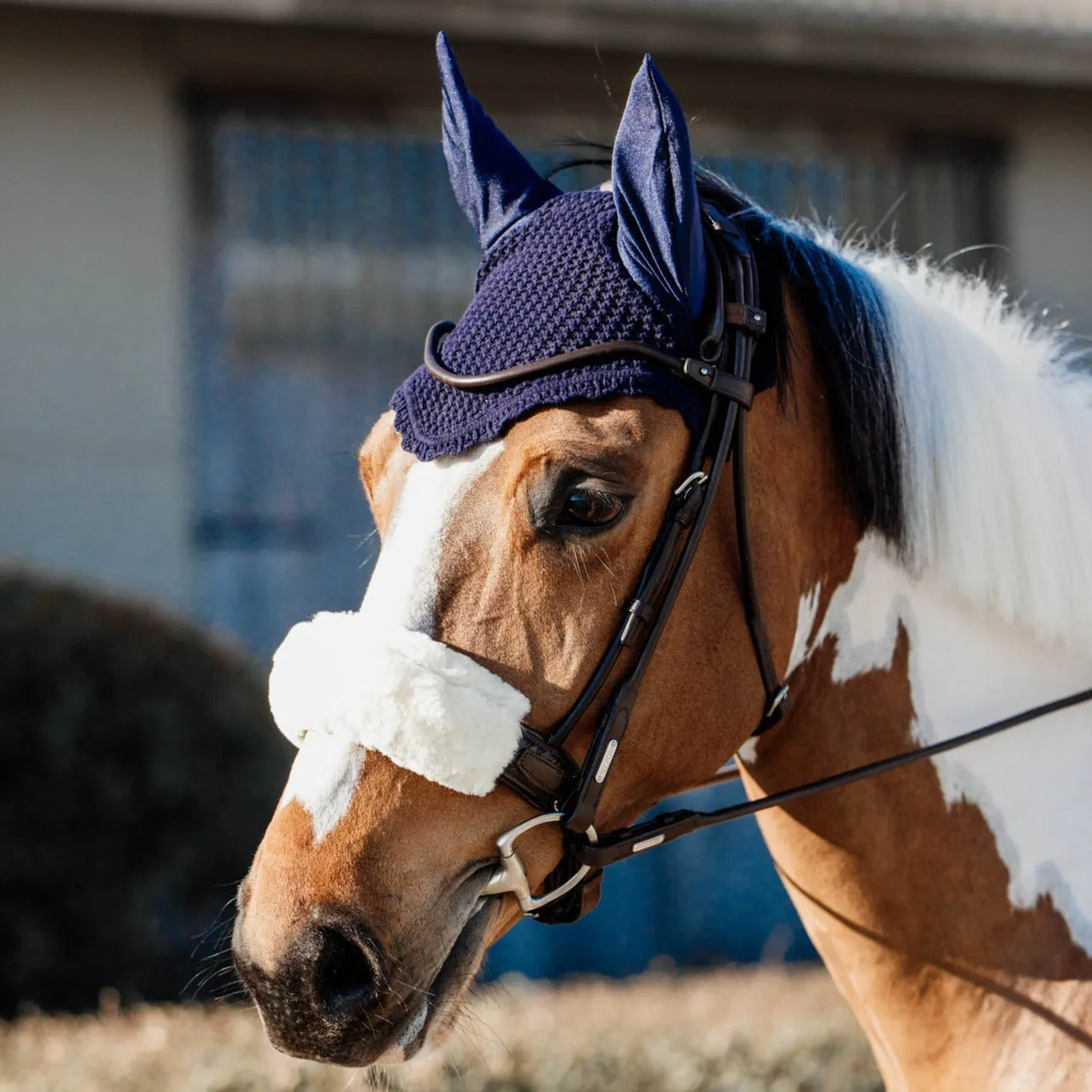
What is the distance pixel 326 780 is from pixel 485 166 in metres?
1.00

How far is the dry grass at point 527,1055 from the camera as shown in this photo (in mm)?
3377

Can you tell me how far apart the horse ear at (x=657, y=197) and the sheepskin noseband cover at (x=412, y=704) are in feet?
1.81

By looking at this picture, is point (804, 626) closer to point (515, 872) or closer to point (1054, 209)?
point (515, 872)

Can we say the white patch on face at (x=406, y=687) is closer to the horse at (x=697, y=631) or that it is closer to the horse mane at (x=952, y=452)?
the horse at (x=697, y=631)

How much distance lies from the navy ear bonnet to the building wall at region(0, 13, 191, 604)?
4474 millimetres

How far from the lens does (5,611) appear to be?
504 centimetres

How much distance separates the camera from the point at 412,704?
5.11 feet

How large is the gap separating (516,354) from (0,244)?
16.1ft

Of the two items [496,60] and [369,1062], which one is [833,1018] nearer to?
[369,1062]

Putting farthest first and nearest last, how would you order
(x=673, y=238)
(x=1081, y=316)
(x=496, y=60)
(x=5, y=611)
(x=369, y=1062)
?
(x=1081, y=316) < (x=496, y=60) < (x=5, y=611) < (x=673, y=238) < (x=369, y=1062)

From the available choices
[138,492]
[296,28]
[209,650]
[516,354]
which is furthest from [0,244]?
[516,354]

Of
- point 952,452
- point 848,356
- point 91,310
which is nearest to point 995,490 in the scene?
point 952,452

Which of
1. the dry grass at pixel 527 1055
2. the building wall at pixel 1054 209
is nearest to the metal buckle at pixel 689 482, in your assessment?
the dry grass at pixel 527 1055

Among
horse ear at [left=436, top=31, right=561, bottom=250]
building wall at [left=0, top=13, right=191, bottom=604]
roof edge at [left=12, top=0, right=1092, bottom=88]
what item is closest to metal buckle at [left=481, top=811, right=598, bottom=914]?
horse ear at [left=436, top=31, right=561, bottom=250]
